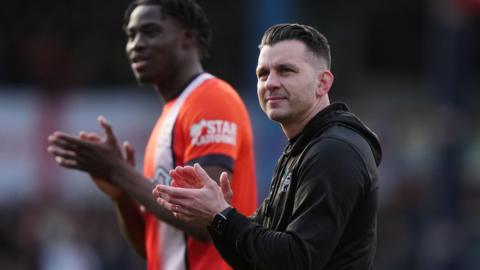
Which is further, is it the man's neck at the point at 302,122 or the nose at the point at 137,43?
the nose at the point at 137,43

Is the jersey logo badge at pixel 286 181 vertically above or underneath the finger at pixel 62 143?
above

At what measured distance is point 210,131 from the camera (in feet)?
18.6

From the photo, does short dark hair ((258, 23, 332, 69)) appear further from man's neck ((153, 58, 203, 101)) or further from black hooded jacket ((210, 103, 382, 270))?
man's neck ((153, 58, 203, 101))

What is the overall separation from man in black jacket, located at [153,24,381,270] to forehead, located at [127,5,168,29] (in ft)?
4.98

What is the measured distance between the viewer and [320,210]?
13.9 feet

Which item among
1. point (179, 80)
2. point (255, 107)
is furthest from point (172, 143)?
point (255, 107)

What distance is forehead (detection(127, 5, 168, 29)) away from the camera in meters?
6.13

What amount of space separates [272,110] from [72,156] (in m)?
1.73

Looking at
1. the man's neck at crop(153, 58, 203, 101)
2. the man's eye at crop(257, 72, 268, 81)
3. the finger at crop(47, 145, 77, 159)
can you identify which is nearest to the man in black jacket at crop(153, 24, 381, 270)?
the man's eye at crop(257, 72, 268, 81)

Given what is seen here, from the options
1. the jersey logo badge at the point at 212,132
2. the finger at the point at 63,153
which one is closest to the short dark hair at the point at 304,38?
the jersey logo badge at the point at 212,132

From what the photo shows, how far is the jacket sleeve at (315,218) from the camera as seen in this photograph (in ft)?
13.9

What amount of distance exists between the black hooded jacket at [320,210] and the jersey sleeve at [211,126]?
3.39ft

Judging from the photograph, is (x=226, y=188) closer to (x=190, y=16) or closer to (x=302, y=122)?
(x=302, y=122)

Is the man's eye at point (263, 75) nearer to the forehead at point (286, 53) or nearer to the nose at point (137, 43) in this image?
the forehead at point (286, 53)
